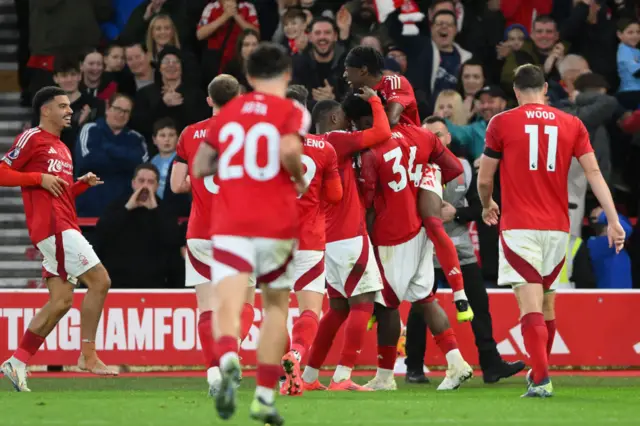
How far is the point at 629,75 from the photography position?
55.4 feet

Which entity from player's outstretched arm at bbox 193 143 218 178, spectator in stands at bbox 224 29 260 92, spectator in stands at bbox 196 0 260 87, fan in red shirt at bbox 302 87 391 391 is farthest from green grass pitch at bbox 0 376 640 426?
spectator in stands at bbox 196 0 260 87

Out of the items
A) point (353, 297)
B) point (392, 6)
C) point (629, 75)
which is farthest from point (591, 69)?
point (353, 297)

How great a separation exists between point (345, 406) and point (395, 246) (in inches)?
107

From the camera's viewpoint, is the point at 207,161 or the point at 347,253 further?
the point at 347,253

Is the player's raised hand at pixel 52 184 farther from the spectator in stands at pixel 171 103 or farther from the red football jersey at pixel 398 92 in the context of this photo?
the spectator in stands at pixel 171 103

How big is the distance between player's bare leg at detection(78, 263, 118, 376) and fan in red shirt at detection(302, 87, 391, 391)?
2.13 m

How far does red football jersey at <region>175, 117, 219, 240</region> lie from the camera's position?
1043cm

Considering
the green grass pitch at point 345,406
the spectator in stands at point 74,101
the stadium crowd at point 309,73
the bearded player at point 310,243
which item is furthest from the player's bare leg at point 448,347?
the spectator in stands at point 74,101

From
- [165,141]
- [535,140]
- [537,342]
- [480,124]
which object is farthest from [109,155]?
[537,342]

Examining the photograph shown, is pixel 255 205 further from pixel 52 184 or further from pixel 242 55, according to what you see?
pixel 242 55

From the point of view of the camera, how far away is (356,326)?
448 inches

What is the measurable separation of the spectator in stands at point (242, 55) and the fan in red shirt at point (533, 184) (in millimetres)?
6956

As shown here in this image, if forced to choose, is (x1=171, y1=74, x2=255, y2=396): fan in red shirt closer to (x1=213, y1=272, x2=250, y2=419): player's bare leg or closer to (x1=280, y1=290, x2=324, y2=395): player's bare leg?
(x1=280, y1=290, x2=324, y2=395): player's bare leg

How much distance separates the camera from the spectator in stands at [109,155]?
52.6 ft
